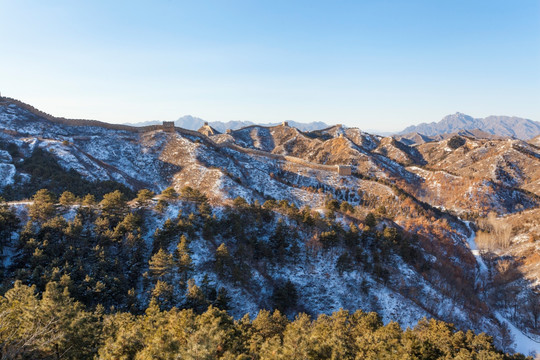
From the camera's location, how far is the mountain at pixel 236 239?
31344 millimetres

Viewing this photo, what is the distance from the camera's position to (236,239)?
4062cm

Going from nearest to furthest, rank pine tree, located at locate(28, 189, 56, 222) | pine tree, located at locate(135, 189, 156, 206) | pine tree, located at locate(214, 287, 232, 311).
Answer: pine tree, located at locate(214, 287, 232, 311) → pine tree, located at locate(28, 189, 56, 222) → pine tree, located at locate(135, 189, 156, 206)

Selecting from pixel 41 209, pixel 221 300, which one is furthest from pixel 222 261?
pixel 41 209

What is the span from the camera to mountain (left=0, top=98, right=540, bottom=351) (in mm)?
31344

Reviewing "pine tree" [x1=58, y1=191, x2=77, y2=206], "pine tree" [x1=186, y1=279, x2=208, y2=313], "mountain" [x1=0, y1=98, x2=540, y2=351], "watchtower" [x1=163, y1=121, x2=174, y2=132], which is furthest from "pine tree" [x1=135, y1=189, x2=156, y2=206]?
"watchtower" [x1=163, y1=121, x2=174, y2=132]

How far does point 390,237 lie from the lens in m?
44.6

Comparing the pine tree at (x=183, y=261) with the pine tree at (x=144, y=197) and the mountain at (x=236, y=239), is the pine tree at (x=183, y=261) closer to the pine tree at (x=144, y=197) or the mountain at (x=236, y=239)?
the mountain at (x=236, y=239)

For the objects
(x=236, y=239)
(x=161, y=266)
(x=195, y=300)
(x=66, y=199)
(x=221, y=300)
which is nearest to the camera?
(x=195, y=300)

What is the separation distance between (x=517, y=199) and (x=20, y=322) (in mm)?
117160

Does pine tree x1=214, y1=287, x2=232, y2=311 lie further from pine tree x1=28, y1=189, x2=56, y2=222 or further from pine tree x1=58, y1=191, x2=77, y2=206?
pine tree x1=58, y1=191, x2=77, y2=206

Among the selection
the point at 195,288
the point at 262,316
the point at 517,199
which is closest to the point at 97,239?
the point at 195,288

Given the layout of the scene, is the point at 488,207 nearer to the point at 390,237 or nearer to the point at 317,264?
the point at 390,237

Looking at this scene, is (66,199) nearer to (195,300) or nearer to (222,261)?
(222,261)

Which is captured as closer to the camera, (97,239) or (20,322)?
(20,322)
